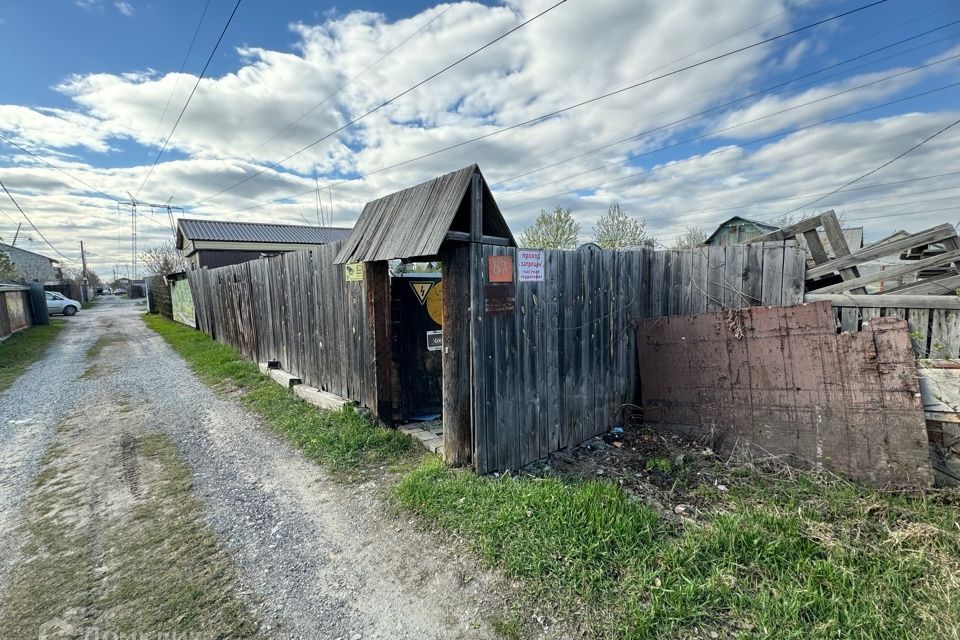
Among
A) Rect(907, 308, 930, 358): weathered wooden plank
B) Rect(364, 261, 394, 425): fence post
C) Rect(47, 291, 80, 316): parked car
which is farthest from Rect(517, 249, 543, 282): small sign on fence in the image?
Rect(47, 291, 80, 316): parked car

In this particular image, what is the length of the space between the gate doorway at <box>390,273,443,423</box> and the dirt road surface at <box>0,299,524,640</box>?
4.48 ft

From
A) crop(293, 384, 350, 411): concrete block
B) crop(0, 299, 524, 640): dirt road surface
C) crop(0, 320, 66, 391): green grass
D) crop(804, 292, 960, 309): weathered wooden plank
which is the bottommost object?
crop(0, 299, 524, 640): dirt road surface

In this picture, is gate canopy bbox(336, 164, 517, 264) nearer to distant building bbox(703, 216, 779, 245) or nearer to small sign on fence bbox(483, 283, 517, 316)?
small sign on fence bbox(483, 283, 517, 316)

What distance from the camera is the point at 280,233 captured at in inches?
1149

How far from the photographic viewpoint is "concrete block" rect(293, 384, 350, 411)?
5234 millimetres

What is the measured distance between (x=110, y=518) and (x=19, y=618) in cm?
101

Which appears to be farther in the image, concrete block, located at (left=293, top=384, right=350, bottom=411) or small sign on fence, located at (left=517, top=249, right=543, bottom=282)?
concrete block, located at (left=293, top=384, right=350, bottom=411)

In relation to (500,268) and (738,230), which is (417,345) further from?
(738,230)

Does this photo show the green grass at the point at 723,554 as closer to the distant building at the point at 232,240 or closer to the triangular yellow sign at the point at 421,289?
the triangular yellow sign at the point at 421,289

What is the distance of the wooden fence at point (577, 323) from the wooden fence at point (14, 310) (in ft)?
58.2

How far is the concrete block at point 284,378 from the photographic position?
6.45 metres

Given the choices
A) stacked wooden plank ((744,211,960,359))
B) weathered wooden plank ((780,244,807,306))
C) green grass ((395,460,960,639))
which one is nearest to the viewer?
green grass ((395,460,960,639))

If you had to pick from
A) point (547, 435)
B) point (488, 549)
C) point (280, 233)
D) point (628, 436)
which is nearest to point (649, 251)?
point (628, 436)

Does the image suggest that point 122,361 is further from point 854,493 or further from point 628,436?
point 854,493
